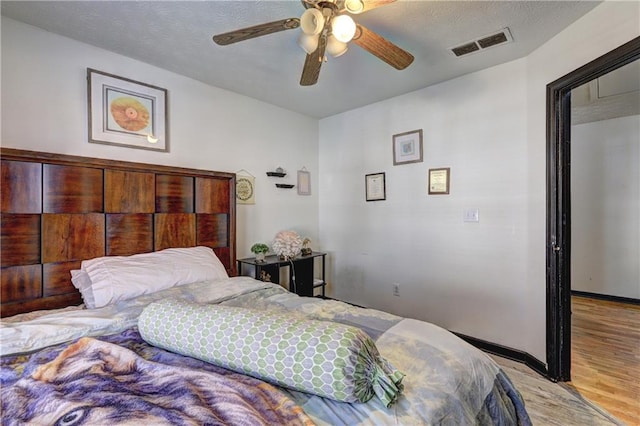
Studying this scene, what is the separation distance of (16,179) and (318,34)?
5.99 ft

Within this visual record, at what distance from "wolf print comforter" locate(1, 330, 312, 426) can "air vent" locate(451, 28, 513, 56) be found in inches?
96.5

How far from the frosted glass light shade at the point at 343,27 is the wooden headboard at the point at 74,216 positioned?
5.19ft

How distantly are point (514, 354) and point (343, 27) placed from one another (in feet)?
8.80

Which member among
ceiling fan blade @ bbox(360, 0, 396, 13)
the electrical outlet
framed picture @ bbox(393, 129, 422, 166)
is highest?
ceiling fan blade @ bbox(360, 0, 396, 13)

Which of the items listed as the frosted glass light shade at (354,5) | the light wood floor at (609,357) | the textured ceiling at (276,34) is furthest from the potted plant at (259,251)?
the light wood floor at (609,357)

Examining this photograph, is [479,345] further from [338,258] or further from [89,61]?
[89,61]

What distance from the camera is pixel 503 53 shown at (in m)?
2.26

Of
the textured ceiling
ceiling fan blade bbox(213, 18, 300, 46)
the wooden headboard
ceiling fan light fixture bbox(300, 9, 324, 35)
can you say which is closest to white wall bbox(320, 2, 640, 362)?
the textured ceiling

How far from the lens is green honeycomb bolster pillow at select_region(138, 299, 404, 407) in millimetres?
799

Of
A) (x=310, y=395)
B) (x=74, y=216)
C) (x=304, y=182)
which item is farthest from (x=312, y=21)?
(x=304, y=182)

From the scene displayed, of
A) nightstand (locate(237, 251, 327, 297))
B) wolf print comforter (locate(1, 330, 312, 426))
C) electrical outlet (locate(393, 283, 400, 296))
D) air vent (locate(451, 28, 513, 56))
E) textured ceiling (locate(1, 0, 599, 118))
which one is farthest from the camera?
electrical outlet (locate(393, 283, 400, 296))

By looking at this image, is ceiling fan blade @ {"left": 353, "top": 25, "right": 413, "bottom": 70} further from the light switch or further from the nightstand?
the nightstand

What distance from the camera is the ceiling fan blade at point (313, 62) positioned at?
1.58 metres

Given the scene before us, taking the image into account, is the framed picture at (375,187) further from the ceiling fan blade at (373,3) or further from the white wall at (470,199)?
the ceiling fan blade at (373,3)
